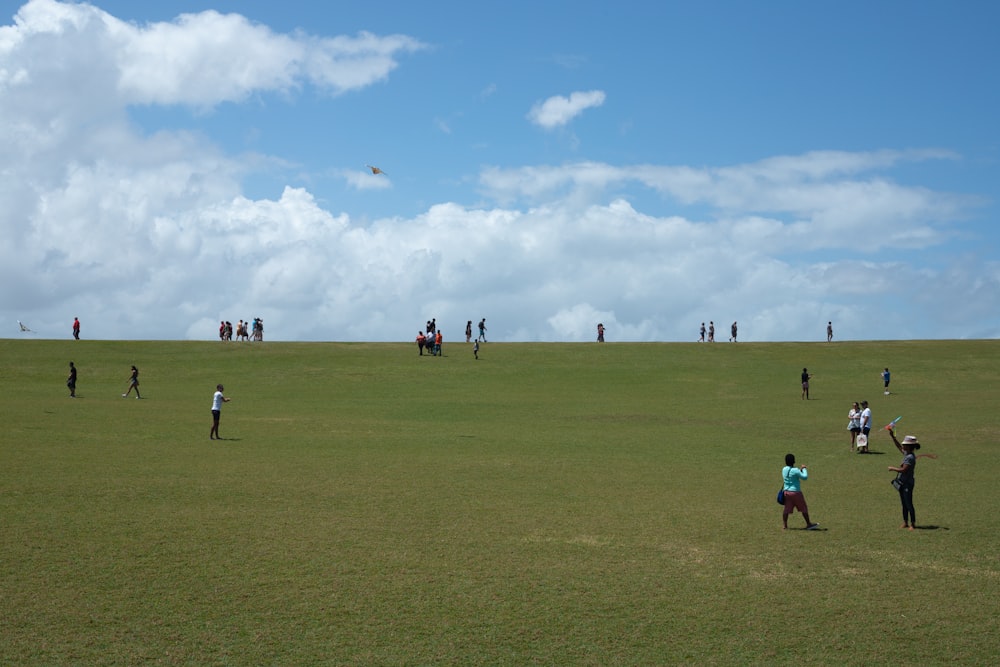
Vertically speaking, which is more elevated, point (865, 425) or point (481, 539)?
point (865, 425)

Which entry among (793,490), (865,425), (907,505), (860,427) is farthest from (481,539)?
(860,427)

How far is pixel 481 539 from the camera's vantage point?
16891mm

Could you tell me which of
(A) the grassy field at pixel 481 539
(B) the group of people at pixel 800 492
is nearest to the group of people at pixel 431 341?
(A) the grassy field at pixel 481 539

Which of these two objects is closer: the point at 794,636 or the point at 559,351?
the point at 794,636

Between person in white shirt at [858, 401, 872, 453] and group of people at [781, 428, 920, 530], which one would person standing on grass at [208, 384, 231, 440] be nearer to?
group of people at [781, 428, 920, 530]

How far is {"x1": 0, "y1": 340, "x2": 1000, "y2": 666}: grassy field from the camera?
38.2ft

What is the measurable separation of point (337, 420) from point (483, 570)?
23.8m

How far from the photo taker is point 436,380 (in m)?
52.1

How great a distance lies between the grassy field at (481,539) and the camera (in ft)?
38.2

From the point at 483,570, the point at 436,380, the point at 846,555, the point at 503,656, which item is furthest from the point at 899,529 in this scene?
the point at 436,380

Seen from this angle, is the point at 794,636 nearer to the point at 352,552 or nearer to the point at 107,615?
the point at 352,552

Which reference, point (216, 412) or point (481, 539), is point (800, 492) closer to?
point (481, 539)

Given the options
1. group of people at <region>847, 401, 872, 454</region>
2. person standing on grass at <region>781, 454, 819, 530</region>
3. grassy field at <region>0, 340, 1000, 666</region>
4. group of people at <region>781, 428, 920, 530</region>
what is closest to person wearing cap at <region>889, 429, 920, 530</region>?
group of people at <region>781, 428, 920, 530</region>

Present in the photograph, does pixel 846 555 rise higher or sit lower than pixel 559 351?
lower
